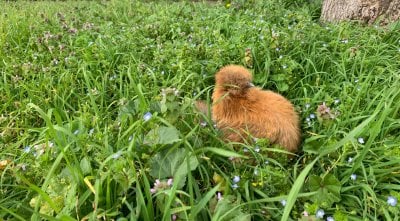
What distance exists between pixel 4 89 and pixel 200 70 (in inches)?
57.9

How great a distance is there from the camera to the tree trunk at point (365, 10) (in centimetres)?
360

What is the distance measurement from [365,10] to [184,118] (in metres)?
2.46

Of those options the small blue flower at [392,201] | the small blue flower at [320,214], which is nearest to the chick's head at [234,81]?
the small blue flower at [320,214]

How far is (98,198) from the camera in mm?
1641

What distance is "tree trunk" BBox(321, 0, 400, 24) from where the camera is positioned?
3598mm

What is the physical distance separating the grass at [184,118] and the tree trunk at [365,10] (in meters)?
0.13

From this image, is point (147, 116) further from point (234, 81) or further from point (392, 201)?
point (392, 201)

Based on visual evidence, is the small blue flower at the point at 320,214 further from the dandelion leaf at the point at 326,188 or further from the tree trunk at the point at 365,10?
the tree trunk at the point at 365,10

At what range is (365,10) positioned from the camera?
3.67 m

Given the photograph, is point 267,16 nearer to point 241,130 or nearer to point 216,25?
point 216,25

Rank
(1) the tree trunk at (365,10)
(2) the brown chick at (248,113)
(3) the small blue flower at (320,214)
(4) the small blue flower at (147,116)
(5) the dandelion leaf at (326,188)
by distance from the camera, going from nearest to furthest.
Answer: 1. (3) the small blue flower at (320,214)
2. (5) the dandelion leaf at (326,188)
3. (4) the small blue flower at (147,116)
4. (2) the brown chick at (248,113)
5. (1) the tree trunk at (365,10)

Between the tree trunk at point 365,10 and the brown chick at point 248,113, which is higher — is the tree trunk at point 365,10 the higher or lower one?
the higher one

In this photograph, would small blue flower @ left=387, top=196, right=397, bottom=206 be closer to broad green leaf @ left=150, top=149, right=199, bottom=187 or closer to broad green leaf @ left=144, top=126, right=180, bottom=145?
broad green leaf @ left=150, top=149, right=199, bottom=187

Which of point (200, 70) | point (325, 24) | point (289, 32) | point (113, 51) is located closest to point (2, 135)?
point (113, 51)
